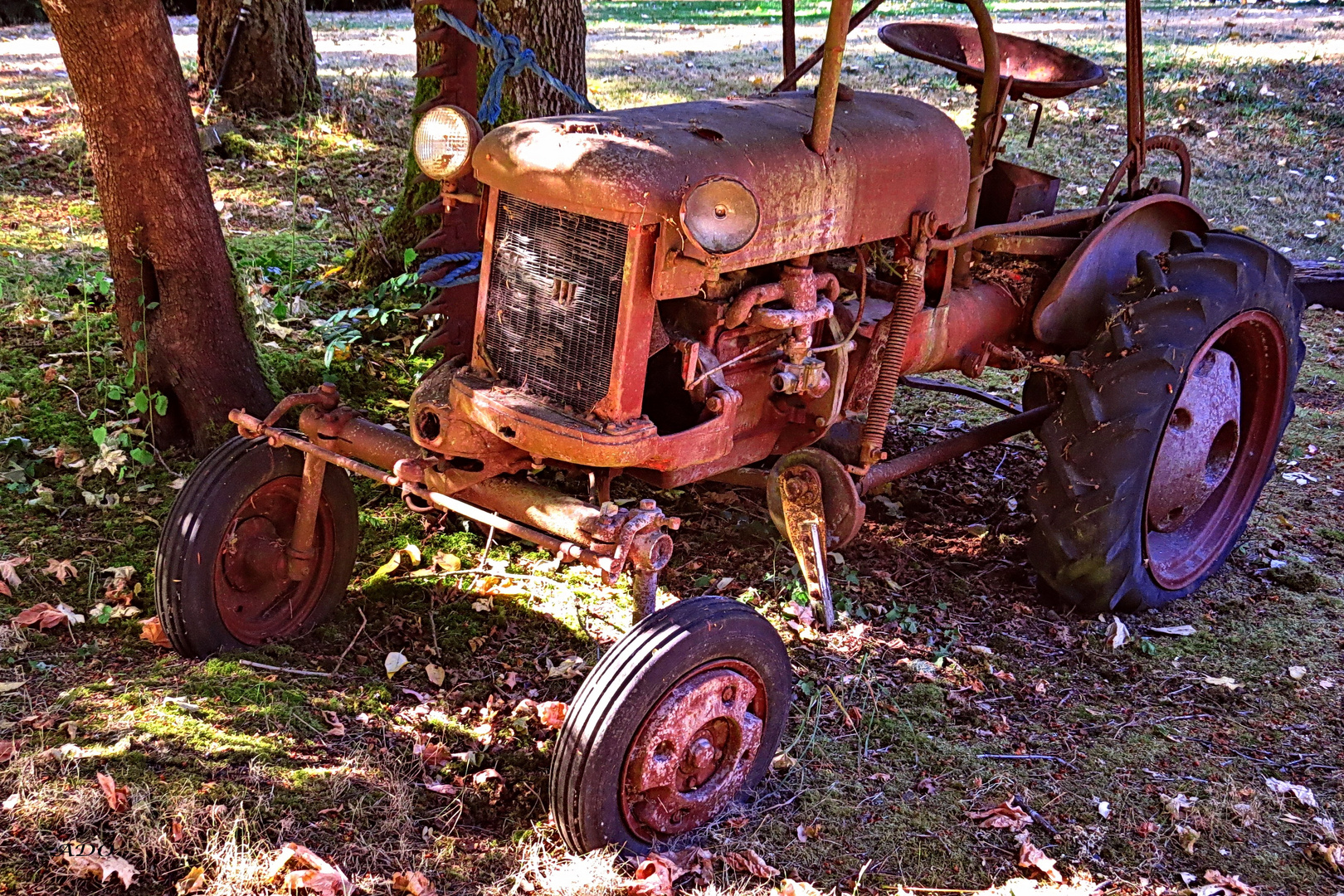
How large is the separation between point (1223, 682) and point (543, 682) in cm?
228

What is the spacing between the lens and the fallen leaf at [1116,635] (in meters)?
4.07

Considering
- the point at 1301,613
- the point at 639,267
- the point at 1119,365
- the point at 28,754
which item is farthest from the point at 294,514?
the point at 1301,613

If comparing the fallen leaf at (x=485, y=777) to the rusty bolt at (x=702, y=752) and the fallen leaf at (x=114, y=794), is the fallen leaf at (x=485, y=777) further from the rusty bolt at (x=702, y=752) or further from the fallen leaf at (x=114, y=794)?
the fallen leaf at (x=114, y=794)

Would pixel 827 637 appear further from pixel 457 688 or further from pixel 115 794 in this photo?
pixel 115 794

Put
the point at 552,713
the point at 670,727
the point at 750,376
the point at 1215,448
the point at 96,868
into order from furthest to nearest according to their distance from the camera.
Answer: the point at 1215,448
the point at 750,376
the point at 552,713
the point at 670,727
the point at 96,868

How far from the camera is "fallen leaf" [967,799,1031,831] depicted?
3156 mm

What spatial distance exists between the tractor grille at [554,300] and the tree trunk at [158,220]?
5.51 feet

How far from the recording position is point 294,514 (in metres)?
3.81

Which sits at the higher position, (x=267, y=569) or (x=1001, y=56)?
(x=1001, y=56)

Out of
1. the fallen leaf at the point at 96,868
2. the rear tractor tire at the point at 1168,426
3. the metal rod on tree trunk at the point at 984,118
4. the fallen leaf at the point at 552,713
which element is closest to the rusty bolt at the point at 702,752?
the fallen leaf at the point at 552,713

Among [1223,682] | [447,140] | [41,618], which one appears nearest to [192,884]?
[41,618]

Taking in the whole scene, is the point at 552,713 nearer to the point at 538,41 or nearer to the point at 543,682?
the point at 543,682

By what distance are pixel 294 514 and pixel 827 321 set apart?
1853 mm

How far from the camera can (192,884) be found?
8.63 ft
